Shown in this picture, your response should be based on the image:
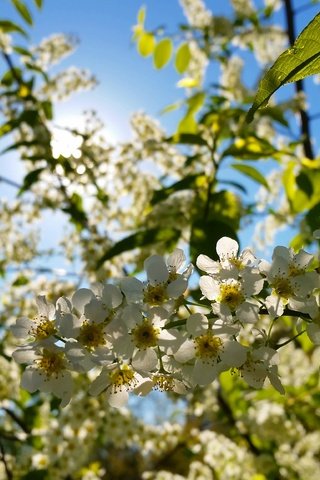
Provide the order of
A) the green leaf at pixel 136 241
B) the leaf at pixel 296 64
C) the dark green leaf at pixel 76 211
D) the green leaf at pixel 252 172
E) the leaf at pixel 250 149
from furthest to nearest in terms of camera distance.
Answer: the dark green leaf at pixel 76 211 < the green leaf at pixel 252 172 < the leaf at pixel 250 149 < the green leaf at pixel 136 241 < the leaf at pixel 296 64

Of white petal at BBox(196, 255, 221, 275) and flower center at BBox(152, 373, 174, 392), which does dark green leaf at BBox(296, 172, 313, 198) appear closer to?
white petal at BBox(196, 255, 221, 275)

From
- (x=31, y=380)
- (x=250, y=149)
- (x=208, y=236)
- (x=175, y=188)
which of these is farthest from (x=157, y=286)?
(x=250, y=149)

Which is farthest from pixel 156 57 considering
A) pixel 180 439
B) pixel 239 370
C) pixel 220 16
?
pixel 239 370

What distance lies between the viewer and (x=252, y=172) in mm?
2721

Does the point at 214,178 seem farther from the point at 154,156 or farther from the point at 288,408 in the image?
the point at 288,408

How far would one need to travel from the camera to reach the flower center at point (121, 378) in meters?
1.15

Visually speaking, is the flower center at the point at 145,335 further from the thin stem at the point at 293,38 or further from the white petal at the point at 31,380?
the thin stem at the point at 293,38

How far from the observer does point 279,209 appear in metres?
4.36

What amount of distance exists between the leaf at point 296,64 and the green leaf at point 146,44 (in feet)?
10.7

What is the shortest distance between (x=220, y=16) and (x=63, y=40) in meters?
1.40

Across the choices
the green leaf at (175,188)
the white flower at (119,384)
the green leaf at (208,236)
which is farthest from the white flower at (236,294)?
the green leaf at (175,188)

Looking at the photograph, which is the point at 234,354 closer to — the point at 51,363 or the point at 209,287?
the point at 209,287

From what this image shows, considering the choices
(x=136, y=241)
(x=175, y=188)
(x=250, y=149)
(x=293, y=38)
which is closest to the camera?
(x=136, y=241)

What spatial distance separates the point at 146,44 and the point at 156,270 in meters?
3.17
